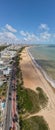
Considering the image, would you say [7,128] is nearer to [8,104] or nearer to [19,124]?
[19,124]

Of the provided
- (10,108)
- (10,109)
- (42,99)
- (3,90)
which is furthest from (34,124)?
(3,90)

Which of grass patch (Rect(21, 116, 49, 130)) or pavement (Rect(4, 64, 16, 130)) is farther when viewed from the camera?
pavement (Rect(4, 64, 16, 130))

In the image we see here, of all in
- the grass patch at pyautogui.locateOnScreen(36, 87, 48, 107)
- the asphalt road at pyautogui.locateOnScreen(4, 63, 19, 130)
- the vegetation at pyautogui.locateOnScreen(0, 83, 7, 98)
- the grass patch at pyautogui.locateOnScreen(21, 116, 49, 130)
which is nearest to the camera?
the grass patch at pyautogui.locateOnScreen(21, 116, 49, 130)

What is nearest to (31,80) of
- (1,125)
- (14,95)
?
(14,95)

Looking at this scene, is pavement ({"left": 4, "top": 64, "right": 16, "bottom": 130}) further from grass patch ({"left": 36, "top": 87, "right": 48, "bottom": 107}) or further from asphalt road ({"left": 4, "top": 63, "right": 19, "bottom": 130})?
grass patch ({"left": 36, "top": 87, "right": 48, "bottom": 107})

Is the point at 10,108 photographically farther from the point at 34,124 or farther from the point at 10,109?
the point at 34,124

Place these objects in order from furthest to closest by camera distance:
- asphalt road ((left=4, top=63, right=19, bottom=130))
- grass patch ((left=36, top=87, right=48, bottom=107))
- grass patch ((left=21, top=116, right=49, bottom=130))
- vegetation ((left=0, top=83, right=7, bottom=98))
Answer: vegetation ((left=0, top=83, right=7, bottom=98)) → grass patch ((left=36, top=87, right=48, bottom=107)) → asphalt road ((left=4, top=63, right=19, bottom=130)) → grass patch ((left=21, top=116, right=49, bottom=130))

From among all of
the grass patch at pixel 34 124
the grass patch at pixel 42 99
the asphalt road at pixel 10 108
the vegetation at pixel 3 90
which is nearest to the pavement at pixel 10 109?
the asphalt road at pixel 10 108

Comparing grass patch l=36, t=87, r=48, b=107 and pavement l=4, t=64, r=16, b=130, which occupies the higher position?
pavement l=4, t=64, r=16, b=130

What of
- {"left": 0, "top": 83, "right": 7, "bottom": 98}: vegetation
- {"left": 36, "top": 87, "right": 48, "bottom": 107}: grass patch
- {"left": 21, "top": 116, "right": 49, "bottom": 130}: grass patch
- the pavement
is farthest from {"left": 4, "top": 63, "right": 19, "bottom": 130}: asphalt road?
{"left": 36, "top": 87, "right": 48, "bottom": 107}: grass patch
